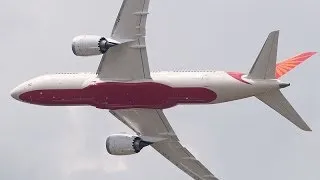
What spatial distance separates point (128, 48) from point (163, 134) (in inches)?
470

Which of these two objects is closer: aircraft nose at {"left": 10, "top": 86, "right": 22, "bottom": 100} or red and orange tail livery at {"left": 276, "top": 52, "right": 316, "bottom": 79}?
red and orange tail livery at {"left": 276, "top": 52, "right": 316, "bottom": 79}

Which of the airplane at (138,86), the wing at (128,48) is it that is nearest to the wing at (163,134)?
the airplane at (138,86)

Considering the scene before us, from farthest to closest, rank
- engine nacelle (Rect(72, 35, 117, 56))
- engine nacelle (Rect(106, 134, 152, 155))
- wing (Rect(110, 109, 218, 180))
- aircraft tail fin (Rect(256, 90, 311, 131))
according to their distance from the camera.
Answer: wing (Rect(110, 109, 218, 180)), engine nacelle (Rect(106, 134, 152, 155)), engine nacelle (Rect(72, 35, 117, 56)), aircraft tail fin (Rect(256, 90, 311, 131))

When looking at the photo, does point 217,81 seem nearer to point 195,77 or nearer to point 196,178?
point 195,77

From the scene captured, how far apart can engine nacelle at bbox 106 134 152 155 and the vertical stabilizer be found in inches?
530

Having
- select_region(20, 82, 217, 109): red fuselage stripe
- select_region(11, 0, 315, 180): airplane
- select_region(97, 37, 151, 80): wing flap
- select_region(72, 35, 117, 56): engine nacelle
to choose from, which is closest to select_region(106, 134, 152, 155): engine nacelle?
select_region(11, 0, 315, 180): airplane

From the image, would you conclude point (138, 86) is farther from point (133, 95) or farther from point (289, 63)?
point (289, 63)

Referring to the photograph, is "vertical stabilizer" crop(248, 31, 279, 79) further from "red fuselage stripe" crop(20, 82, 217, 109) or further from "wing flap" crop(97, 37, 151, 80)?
"wing flap" crop(97, 37, 151, 80)

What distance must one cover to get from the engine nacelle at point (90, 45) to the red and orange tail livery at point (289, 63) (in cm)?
1521

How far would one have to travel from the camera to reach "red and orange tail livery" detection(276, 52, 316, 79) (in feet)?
428

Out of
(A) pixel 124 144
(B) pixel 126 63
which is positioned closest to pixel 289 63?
(B) pixel 126 63

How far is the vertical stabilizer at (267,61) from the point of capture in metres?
125

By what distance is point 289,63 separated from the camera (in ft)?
431

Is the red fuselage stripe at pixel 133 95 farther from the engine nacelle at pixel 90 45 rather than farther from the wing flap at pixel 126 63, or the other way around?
the engine nacelle at pixel 90 45
